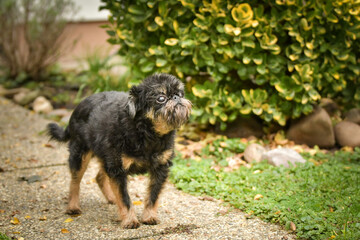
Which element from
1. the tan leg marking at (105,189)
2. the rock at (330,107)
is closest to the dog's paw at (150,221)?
the tan leg marking at (105,189)

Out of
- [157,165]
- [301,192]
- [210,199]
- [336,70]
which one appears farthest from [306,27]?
[157,165]

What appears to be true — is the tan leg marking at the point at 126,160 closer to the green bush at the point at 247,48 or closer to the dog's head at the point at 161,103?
the dog's head at the point at 161,103

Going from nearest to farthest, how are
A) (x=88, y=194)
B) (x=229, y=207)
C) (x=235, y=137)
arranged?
(x=229, y=207)
(x=88, y=194)
(x=235, y=137)

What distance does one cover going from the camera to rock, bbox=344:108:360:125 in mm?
6246

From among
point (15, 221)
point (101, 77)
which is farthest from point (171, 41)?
point (15, 221)

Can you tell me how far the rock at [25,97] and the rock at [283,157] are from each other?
5501 millimetres

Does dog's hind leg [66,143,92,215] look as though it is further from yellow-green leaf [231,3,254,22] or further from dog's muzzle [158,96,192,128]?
yellow-green leaf [231,3,254,22]

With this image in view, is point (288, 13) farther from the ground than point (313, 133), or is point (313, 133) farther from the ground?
point (288, 13)

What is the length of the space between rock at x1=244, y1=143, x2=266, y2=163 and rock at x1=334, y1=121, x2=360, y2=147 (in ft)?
4.31

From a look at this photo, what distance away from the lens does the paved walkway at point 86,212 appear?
348 cm

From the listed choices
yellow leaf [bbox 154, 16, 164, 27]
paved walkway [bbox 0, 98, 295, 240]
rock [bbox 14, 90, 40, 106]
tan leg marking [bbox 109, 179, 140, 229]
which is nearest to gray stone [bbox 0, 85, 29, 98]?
rock [bbox 14, 90, 40, 106]

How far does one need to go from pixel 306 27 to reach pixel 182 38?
1.73m

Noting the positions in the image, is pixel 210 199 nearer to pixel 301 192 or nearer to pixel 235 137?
pixel 301 192

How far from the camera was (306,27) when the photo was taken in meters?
5.36
